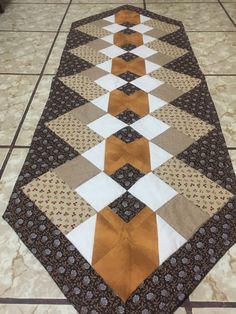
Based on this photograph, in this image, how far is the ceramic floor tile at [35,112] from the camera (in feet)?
3.56

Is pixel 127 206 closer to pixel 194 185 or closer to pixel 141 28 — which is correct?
pixel 194 185

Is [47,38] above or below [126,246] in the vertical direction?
above

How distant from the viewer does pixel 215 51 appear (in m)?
1.51

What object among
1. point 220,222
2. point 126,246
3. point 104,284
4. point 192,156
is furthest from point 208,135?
point 104,284

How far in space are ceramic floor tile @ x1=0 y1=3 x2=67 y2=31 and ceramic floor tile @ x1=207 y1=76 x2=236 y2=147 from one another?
3.08ft

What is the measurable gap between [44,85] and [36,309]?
0.89 meters

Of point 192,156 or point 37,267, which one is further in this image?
point 192,156

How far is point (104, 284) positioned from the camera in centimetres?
71

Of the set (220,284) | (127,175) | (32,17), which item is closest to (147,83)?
(127,175)

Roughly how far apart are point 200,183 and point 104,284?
39 centimetres

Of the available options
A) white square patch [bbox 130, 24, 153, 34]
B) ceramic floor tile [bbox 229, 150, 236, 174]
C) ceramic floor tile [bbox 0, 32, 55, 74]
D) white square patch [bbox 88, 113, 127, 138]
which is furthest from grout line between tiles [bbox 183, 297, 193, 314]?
white square patch [bbox 130, 24, 153, 34]

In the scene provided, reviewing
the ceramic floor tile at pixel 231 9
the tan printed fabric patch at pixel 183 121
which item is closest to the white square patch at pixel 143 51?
the tan printed fabric patch at pixel 183 121

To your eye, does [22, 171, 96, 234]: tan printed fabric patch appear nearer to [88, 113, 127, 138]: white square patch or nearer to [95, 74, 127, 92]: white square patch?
[88, 113, 127, 138]: white square patch

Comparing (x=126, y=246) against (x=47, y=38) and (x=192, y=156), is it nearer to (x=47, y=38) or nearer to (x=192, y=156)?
(x=192, y=156)
